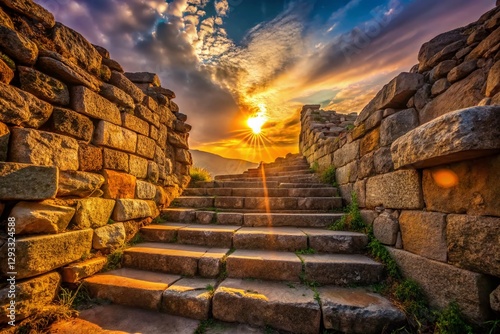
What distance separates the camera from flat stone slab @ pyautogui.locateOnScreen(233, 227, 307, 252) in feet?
9.59

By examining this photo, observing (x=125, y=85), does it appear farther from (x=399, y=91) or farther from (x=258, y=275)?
(x=399, y=91)

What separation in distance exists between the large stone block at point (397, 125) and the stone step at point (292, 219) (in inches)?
58.4

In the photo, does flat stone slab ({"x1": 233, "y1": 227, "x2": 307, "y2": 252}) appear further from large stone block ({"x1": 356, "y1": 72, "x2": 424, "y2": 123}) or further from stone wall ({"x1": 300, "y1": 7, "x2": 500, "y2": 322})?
large stone block ({"x1": 356, "y1": 72, "x2": 424, "y2": 123})

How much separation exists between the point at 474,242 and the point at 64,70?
4315 millimetres

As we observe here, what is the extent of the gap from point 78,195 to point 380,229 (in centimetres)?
388

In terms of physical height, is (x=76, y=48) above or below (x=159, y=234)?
above

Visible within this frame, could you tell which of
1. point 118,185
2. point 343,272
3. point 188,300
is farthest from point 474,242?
point 118,185

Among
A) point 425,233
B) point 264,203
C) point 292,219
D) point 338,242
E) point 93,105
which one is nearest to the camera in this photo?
point 425,233

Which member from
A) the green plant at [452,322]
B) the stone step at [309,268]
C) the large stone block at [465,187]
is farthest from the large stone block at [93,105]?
the green plant at [452,322]

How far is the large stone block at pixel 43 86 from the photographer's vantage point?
2.07 metres

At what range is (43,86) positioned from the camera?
7.25 ft

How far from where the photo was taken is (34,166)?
2.01 m

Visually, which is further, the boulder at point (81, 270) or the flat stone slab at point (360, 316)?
the boulder at point (81, 270)

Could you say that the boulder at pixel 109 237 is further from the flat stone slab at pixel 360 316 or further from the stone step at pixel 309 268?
the flat stone slab at pixel 360 316
